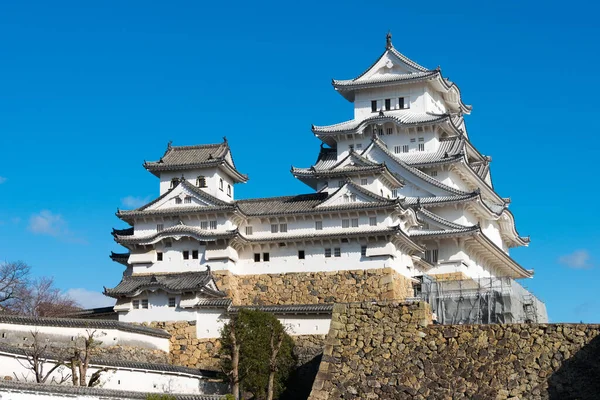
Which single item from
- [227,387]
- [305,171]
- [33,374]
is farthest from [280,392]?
[305,171]

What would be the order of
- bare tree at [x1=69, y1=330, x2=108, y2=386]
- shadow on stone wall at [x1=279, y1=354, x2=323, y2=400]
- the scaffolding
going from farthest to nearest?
the scaffolding < shadow on stone wall at [x1=279, y1=354, x2=323, y2=400] < bare tree at [x1=69, y1=330, x2=108, y2=386]

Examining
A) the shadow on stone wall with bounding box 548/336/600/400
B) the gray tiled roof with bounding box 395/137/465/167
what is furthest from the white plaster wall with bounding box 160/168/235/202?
the shadow on stone wall with bounding box 548/336/600/400

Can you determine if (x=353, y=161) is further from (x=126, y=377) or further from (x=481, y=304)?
(x=126, y=377)

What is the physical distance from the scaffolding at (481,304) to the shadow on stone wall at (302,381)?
5.92 metres

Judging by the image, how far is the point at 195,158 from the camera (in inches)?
1959

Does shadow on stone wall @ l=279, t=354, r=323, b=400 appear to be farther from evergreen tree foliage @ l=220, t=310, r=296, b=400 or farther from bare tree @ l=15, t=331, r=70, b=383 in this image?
bare tree @ l=15, t=331, r=70, b=383

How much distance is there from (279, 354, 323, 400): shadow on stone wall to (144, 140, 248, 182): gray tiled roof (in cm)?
1363

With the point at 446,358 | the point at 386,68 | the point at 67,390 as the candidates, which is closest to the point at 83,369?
the point at 67,390

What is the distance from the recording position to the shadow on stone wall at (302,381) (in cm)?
3788

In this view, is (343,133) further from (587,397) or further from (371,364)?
(587,397)

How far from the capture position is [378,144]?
55250mm

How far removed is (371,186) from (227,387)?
15.3 metres

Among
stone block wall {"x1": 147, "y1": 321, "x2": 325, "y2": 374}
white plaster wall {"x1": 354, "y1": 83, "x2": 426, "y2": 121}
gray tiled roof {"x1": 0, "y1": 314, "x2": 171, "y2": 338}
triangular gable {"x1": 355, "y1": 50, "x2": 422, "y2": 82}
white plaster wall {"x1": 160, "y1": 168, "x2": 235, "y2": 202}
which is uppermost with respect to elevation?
triangular gable {"x1": 355, "y1": 50, "x2": 422, "y2": 82}

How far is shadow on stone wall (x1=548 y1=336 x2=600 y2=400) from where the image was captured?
95.1ft
